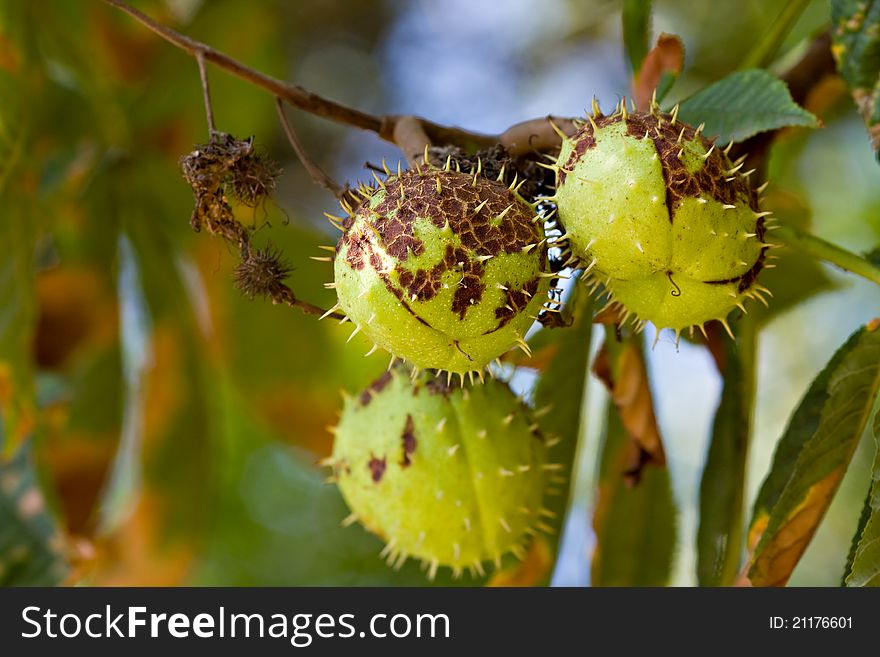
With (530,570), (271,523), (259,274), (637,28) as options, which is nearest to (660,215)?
(259,274)

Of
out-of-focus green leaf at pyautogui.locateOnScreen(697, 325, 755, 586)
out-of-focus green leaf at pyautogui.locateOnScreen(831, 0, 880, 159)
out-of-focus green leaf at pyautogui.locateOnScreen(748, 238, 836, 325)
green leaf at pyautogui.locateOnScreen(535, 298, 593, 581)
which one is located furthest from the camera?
out-of-focus green leaf at pyautogui.locateOnScreen(748, 238, 836, 325)

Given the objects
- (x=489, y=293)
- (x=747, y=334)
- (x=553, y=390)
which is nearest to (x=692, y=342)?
(x=747, y=334)

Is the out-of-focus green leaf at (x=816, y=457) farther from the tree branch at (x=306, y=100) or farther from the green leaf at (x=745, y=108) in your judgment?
the tree branch at (x=306, y=100)

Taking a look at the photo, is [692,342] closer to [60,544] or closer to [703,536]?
[703,536]

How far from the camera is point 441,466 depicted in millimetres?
1472

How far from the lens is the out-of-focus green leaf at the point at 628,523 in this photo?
6.49ft

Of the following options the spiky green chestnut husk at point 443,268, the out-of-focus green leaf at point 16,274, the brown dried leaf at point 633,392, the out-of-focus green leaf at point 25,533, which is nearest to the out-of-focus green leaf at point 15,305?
the out-of-focus green leaf at point 16,274

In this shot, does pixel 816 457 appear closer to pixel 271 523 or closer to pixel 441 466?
pixel 441 466

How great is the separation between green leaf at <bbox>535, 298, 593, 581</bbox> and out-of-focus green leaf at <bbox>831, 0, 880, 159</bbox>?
597 mm

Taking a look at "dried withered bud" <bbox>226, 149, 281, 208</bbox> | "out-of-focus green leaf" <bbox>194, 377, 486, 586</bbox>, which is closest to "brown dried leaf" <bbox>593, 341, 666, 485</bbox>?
"dried withered bud" <bbox>226, 149, 281, 208</bbox>

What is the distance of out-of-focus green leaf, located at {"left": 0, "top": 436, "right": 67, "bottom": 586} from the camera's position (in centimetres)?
211

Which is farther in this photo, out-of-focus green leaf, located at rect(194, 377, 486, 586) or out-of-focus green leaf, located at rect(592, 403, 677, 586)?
out-of-focus green leaf, located at rect(194, 377, 486, 586)

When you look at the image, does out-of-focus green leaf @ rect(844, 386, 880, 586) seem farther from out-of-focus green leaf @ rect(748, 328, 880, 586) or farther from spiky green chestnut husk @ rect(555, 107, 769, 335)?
spiky green chestnut husk @ rect(555, 107, 769, 335)

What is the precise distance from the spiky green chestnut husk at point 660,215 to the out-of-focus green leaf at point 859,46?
1.47 feet
